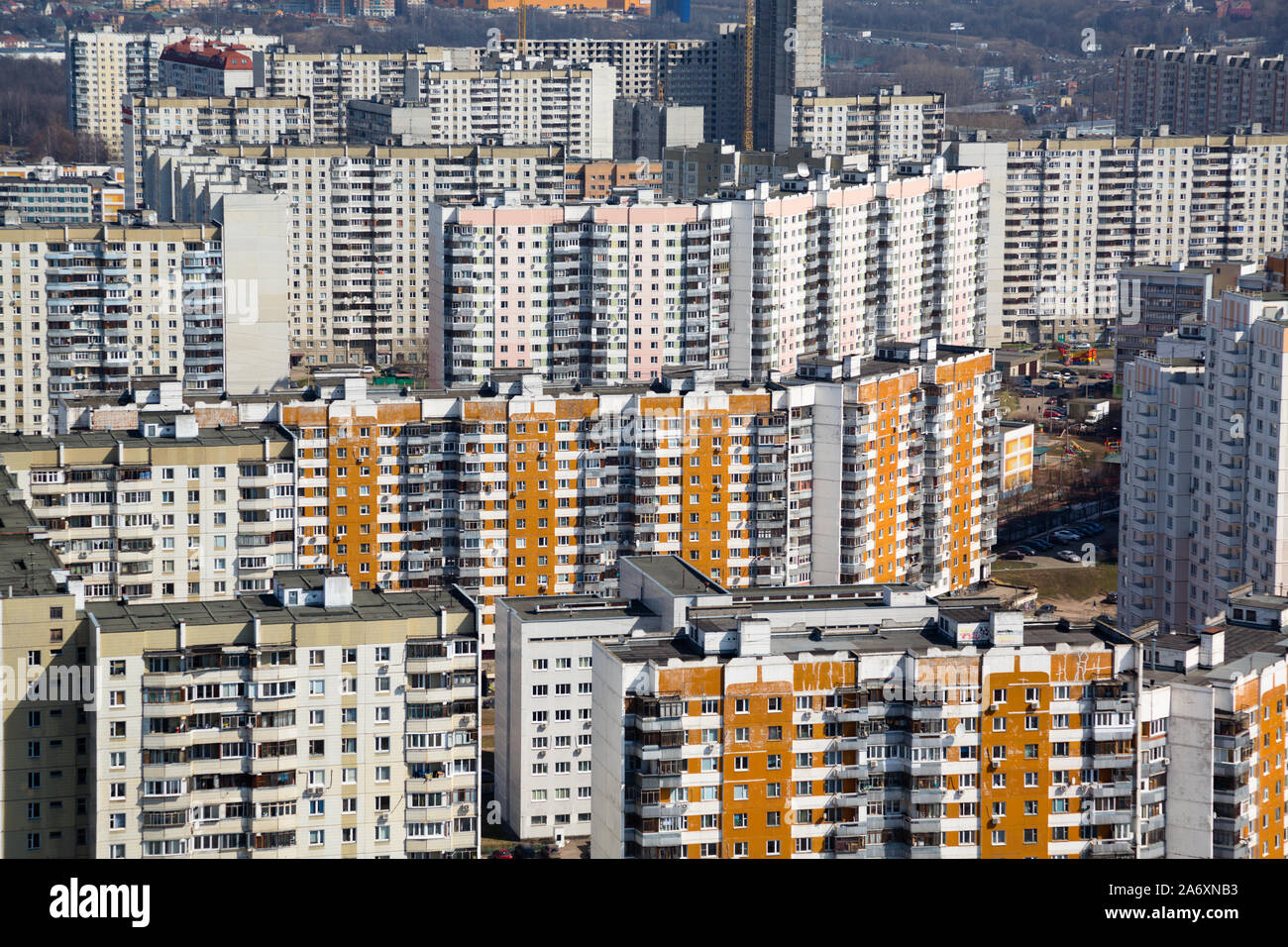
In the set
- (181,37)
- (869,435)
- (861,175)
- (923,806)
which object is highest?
(181,37)

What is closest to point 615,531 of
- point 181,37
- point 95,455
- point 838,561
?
point 838,561

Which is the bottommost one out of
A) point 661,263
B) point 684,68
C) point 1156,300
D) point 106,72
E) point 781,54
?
point 1156,300

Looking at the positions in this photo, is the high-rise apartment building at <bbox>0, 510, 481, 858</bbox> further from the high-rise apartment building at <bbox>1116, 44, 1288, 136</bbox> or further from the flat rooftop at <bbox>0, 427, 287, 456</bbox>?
the high-rise apartment building at <bbox>1116, 44, 1288, 136</bbox>

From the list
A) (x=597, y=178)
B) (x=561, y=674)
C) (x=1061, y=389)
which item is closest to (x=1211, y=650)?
(x=561, y=674)

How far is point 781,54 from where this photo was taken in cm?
10600

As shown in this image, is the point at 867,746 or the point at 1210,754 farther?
the point at 1210,754

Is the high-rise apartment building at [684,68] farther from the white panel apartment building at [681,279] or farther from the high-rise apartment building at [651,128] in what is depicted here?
the white panel apartment building at [681,279]

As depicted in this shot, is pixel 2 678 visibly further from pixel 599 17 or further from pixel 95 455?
pixel 599 17

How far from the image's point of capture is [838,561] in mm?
42500

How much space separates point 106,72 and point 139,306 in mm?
68401

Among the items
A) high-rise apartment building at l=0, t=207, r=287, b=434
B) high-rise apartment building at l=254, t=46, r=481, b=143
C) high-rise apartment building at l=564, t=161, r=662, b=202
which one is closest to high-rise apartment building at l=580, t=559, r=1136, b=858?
high-rise apartment building at l=0, t=207, r=287, b=434

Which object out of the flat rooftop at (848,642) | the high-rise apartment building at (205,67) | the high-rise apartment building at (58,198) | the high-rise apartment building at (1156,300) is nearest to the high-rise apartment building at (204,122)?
the high-rise apartment building at (58,198)

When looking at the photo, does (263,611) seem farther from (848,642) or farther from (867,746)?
(867,746)
